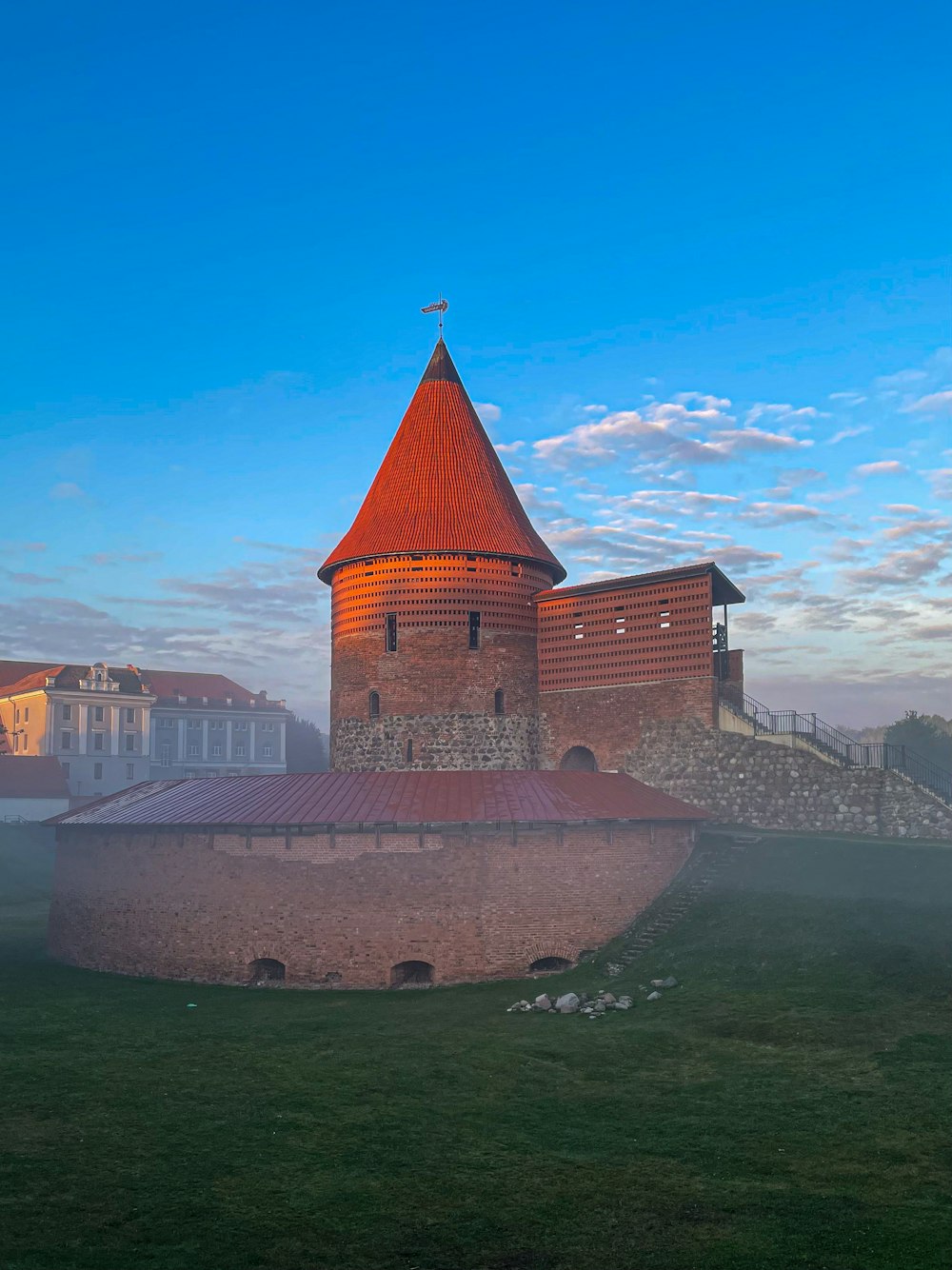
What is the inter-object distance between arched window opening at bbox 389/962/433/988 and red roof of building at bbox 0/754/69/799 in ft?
128

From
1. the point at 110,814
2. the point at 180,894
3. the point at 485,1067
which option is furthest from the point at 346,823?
the point at 485,1067

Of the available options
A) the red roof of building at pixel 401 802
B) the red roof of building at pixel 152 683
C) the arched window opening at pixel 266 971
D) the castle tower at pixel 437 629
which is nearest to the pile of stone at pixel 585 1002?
the red roof of building at pixel 401 802

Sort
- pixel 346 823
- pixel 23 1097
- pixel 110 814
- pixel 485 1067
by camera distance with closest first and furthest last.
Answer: pixel 23 1097 < pixel 485 1067 < pixel 346 823 < pixel 110 814

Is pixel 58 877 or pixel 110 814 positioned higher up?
pixel 110 814

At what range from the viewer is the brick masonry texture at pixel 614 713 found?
2388 centimetres

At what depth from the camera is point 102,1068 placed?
13.8 meters

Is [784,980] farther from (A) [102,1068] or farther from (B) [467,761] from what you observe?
(B) [467,761]

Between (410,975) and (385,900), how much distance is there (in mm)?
1451

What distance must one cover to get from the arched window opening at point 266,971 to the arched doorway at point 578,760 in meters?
8.73

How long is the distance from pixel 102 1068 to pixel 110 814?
927 centimetres

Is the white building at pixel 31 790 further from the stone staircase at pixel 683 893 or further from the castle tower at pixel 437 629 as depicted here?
the stone staircase at pixel 683 893

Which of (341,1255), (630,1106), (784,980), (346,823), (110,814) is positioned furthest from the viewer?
(110,814)

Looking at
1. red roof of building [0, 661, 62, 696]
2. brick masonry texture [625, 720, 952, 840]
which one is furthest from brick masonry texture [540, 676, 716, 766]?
red roof of building [0, 661, 62, 696]

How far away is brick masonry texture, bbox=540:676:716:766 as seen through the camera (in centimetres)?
2388
